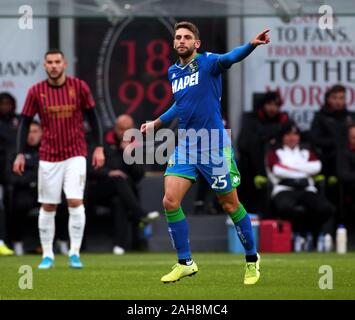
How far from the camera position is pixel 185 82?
10797 millimetres

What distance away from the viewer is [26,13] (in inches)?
667

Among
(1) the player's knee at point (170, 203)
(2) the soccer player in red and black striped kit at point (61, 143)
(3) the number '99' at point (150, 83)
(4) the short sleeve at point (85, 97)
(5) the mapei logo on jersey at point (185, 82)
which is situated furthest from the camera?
(3) the number '99' at point (150, 83)

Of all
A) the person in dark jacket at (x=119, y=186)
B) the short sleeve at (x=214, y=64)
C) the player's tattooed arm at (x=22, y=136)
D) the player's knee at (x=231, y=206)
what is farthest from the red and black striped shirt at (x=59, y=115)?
the person in dark jacket at (x=119, y=186)

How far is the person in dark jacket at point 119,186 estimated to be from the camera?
16.9 metres

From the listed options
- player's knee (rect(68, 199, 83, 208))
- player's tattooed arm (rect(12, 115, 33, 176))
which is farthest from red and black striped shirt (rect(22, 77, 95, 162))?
player's knee (rect(68, 199, 83, 208))

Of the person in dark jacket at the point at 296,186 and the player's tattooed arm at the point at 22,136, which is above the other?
the player's tattooed arm at the point at 22,136

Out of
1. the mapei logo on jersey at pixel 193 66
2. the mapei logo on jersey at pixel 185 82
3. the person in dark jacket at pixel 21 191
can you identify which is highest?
the mapei logo on jersey at pixel 193 66

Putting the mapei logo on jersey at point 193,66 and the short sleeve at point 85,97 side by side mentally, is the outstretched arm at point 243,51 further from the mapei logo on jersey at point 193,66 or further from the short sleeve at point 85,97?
the short sleeve at point 85,97

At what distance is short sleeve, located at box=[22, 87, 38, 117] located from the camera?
13008mm

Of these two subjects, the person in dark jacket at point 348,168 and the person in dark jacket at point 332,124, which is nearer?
the person in dark jacket at point 348,168

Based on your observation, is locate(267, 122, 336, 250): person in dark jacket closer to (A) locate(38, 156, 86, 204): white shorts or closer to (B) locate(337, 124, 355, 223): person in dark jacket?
(B) locate(337, 124, 355, 223): person in dark jacket

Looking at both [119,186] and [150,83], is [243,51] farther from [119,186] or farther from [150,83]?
[150,83]

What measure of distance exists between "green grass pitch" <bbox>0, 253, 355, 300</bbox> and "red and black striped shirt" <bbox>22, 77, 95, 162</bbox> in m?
1.26

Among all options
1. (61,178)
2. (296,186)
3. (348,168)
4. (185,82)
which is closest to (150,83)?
(296,186)
